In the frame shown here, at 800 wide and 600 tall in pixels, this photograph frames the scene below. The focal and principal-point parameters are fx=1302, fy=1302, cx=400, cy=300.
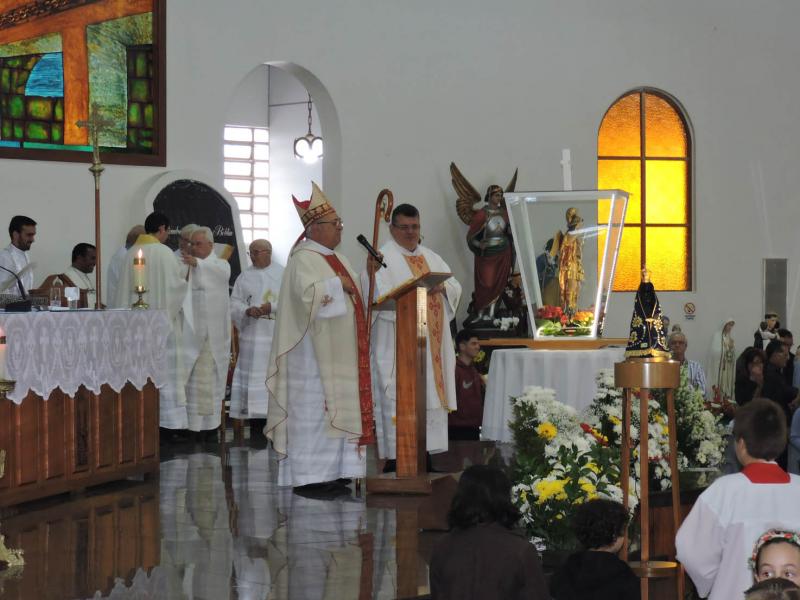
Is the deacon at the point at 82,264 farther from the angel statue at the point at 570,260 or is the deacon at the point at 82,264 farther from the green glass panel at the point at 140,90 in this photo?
the angel statue at the point at 570,260

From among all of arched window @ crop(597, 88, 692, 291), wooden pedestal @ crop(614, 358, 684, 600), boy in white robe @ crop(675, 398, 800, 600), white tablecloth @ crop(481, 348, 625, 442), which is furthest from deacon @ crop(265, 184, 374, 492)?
arched window @ crop(597, 88, 692, 291)

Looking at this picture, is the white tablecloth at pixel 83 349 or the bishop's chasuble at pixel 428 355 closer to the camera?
the white tablecloth at pixel 83 349

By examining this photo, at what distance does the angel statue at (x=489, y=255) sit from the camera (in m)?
14.6

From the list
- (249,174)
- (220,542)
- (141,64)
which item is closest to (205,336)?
(141,64)

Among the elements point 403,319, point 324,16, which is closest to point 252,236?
point 324,16

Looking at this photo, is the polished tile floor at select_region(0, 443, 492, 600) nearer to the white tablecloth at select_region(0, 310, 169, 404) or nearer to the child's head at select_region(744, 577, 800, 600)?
the white tablecloth at select_region(0, 310, 169, 404)

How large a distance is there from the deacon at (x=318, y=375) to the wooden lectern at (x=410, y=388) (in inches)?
14.7

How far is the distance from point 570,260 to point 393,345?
207 centimetres

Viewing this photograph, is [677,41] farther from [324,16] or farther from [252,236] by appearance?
[252,236]

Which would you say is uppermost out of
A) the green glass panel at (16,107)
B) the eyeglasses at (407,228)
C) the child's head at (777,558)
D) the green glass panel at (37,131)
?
the green glass panel at (16,107)

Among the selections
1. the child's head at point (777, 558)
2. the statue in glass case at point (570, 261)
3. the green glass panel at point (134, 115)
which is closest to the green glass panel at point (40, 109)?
the green glass panel at point (134, 115)

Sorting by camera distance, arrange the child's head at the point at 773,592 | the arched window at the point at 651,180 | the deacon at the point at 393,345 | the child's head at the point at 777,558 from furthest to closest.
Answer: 1. the arched window at the point at 651,180
2. the deacon at the point at 393,345
3. the child's head at the point at 777,558
4. the child's head at the point at 773,592

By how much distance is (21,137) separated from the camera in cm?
1246

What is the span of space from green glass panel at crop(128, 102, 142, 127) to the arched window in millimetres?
6145
